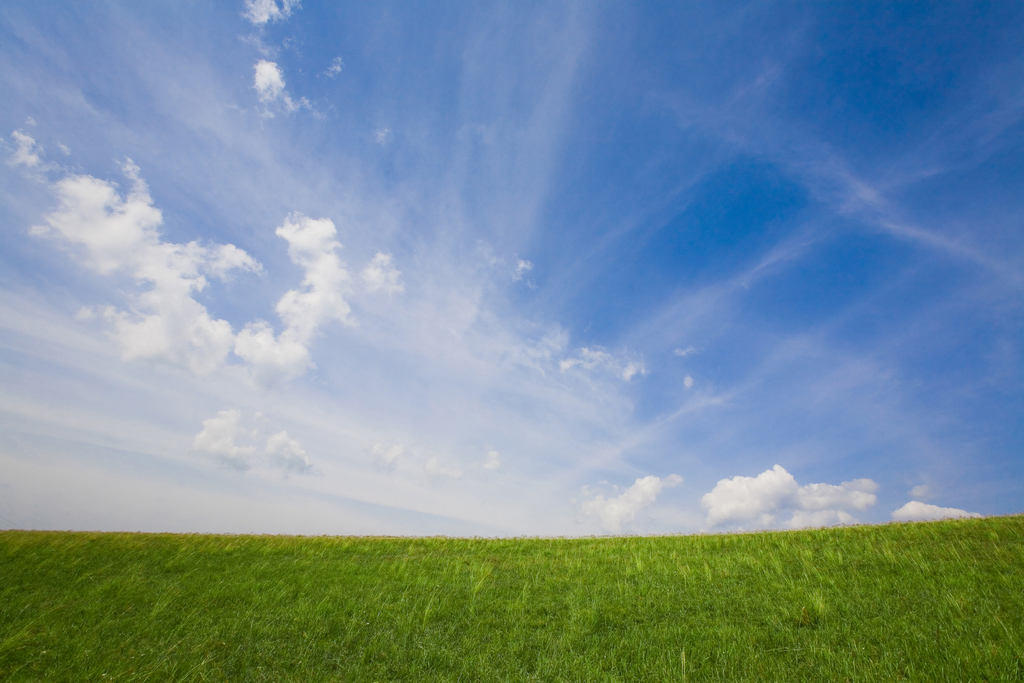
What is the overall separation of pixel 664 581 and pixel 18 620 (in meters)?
16.0

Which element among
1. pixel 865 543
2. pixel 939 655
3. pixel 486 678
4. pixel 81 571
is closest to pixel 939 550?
pixel 865 543

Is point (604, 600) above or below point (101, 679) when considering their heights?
above

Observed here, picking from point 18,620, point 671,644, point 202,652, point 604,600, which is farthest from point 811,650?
point 18,620

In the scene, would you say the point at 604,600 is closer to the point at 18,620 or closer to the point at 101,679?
the point at 101,679

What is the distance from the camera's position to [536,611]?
36.7 feet

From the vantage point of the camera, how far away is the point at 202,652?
9.19m

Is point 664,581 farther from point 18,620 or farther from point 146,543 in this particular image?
point 146,543

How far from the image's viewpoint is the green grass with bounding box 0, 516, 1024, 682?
837 centimetres

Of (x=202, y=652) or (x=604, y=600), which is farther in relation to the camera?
(x=604, y=600)

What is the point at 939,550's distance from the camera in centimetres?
1320

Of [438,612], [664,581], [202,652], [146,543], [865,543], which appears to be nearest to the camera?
[202,652]

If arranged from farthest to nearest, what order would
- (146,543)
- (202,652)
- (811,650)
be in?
(146,543)
(202,652)
(811,650)

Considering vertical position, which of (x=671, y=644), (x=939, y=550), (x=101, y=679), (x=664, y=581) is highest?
(x=939, y=550)

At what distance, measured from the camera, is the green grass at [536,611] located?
8367 millimetres
